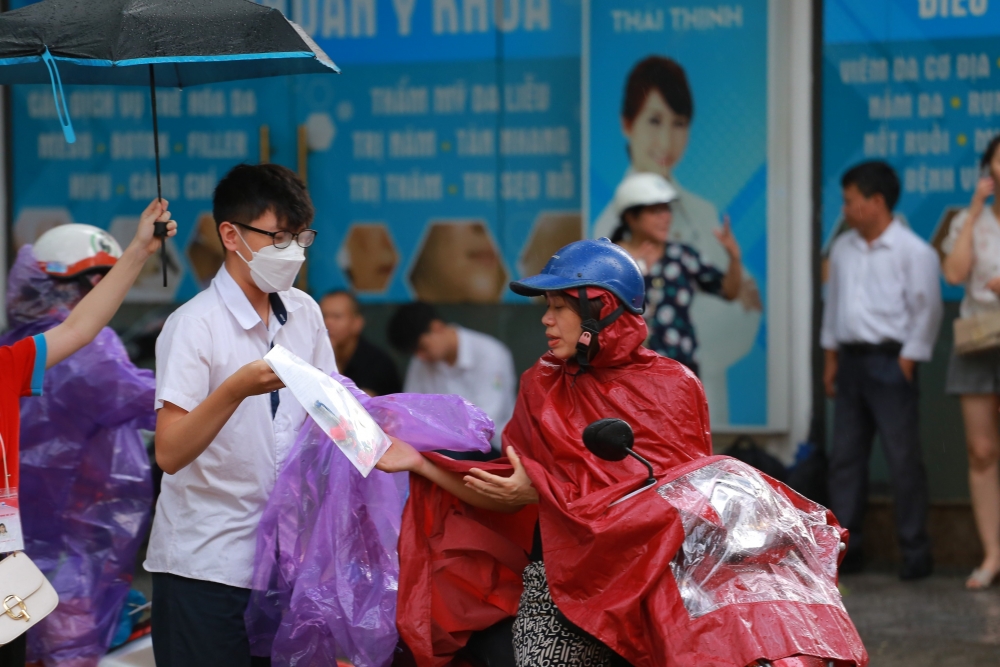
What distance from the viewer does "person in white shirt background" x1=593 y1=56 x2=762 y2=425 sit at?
7.15 meters

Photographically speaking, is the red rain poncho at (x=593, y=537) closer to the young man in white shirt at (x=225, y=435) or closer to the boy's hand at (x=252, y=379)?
the young man in white shirt at (x=225, y=435)

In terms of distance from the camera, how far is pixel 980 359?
613 centimetres

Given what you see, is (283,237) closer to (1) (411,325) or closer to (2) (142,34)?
(2) (142,34)

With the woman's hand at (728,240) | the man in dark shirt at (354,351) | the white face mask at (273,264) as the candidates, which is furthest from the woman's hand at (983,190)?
the white face mask at (273,264)

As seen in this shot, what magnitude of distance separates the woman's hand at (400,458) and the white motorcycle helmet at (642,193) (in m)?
3.63

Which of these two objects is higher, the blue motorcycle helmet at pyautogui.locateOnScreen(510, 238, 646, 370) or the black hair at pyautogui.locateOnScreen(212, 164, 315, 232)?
the black hair at pyautogui.locateOnScreen(212, 164, 315, 232)

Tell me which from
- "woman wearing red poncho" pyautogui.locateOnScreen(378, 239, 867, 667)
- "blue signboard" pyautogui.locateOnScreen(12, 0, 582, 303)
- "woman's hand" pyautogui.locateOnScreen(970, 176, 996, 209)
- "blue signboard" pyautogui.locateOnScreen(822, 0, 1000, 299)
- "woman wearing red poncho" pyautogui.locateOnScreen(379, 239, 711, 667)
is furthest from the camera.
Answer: "blue signboard" pyautogui.locateOnScreen(12, 0, 582, 303)

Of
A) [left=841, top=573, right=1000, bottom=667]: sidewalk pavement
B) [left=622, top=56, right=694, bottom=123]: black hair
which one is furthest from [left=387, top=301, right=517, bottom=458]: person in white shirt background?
[left=841, top=573, right=1000, bottom=667]: sidewalk pavement

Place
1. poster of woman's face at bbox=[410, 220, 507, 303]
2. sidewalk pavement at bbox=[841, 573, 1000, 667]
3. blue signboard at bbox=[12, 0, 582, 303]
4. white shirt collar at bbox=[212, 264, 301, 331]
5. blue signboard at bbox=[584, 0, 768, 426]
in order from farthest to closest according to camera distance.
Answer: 1. poster of woman's face at bbox=[410, 220, 507, 303]
2. blue signboard at bbox=[12, 0, 582, 303]
3. blue signboard at bbox=[584, 0, 768, 426]
4. sidewalk pavement at bbox=[841, 573, 1000, 667]
5. white shirt collar at bbox=[212, 264, 301, 331]

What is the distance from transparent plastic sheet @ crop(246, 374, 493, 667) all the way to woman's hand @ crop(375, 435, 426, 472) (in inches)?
2.3

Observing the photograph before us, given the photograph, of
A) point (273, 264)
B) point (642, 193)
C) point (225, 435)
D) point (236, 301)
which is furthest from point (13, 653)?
point (642, 193)

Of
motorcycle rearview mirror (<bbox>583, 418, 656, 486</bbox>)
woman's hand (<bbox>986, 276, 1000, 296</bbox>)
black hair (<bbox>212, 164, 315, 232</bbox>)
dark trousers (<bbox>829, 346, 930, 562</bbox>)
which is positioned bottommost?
dark trousers (<bbox>829, 346, 930, 562</bbox>)

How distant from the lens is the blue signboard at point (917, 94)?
6766 mm

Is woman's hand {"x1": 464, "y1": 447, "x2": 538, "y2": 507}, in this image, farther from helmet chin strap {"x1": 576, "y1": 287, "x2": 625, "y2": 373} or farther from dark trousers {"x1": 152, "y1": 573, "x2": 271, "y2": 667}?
dark trousers {"x1": 152, "y1": 573, "x2": 271, "y2": 667}
